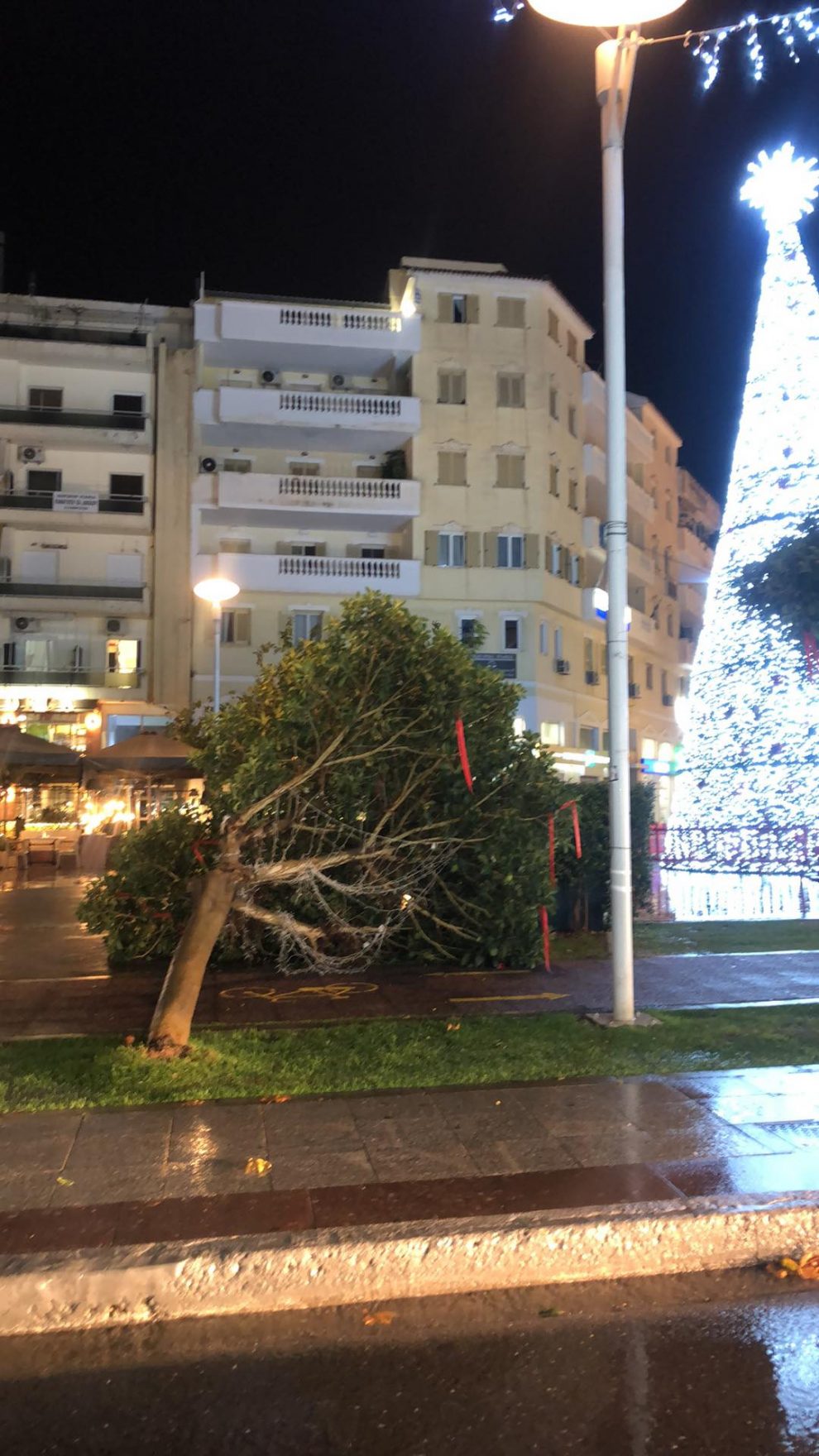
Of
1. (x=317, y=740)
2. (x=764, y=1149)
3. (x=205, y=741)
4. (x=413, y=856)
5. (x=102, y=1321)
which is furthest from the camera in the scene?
(x=205, y=741)

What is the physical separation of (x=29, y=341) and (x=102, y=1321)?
33.2 m

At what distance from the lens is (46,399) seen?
110ft

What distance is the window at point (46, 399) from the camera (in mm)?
33438

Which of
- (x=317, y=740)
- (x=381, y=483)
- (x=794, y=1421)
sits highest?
(x=381, y=483)

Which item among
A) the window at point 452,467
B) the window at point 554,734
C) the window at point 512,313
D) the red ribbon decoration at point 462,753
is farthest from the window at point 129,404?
the red ribbon decoration at point 462,753

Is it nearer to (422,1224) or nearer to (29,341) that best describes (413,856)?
(422,1224)

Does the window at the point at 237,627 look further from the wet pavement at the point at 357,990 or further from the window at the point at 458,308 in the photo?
the wet pavement at the point at 357,990

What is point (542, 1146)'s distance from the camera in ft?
18.9

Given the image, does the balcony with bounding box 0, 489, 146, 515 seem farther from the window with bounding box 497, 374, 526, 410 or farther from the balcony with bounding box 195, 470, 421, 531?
the window with bounding box 497, 374, 526, 410

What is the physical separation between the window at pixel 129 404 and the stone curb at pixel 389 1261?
106 ft

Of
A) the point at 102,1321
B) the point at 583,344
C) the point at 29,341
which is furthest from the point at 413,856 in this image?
the point at 583,344

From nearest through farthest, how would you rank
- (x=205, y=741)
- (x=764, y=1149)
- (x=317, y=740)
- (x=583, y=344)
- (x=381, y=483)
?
(x=764, y=1149) < (x=317, y=740) < (x=205, y=741) < (x=381, y=483) < (x=583, y=344)

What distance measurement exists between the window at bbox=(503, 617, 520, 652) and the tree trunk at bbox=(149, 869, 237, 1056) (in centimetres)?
2605

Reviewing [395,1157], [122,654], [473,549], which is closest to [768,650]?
[395,1157]
